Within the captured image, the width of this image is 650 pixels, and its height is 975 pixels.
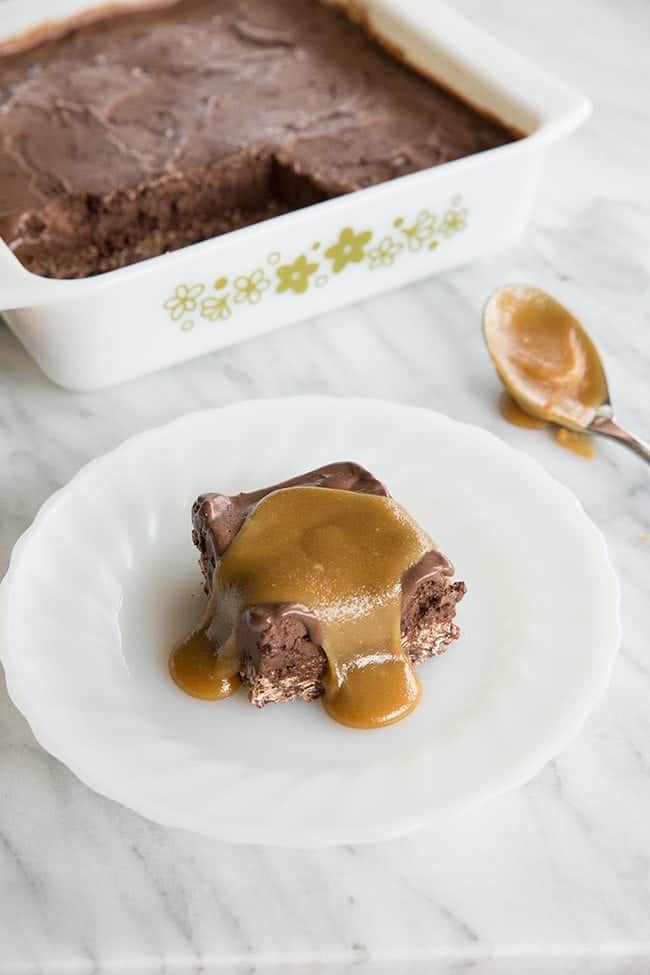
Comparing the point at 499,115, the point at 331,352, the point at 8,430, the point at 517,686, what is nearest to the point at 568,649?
the point at 517,686

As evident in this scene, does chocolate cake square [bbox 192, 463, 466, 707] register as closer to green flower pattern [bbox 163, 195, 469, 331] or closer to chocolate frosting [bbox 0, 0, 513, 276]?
green flower pattern [bbox 163, 195, 469, 331]

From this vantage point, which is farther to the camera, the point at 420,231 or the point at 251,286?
the point at 420,231

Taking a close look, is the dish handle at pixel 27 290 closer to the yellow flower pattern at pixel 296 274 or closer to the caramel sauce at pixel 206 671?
the yellow flower pattern at pixel 296 274

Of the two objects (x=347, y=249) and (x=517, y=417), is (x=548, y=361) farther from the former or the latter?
(x=347, y=249)

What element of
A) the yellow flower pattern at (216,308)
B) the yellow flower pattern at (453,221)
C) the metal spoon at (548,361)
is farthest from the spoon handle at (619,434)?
the yellow flower pattern at (216,308)

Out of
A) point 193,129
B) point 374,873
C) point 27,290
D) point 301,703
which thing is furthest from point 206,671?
point 193,129
